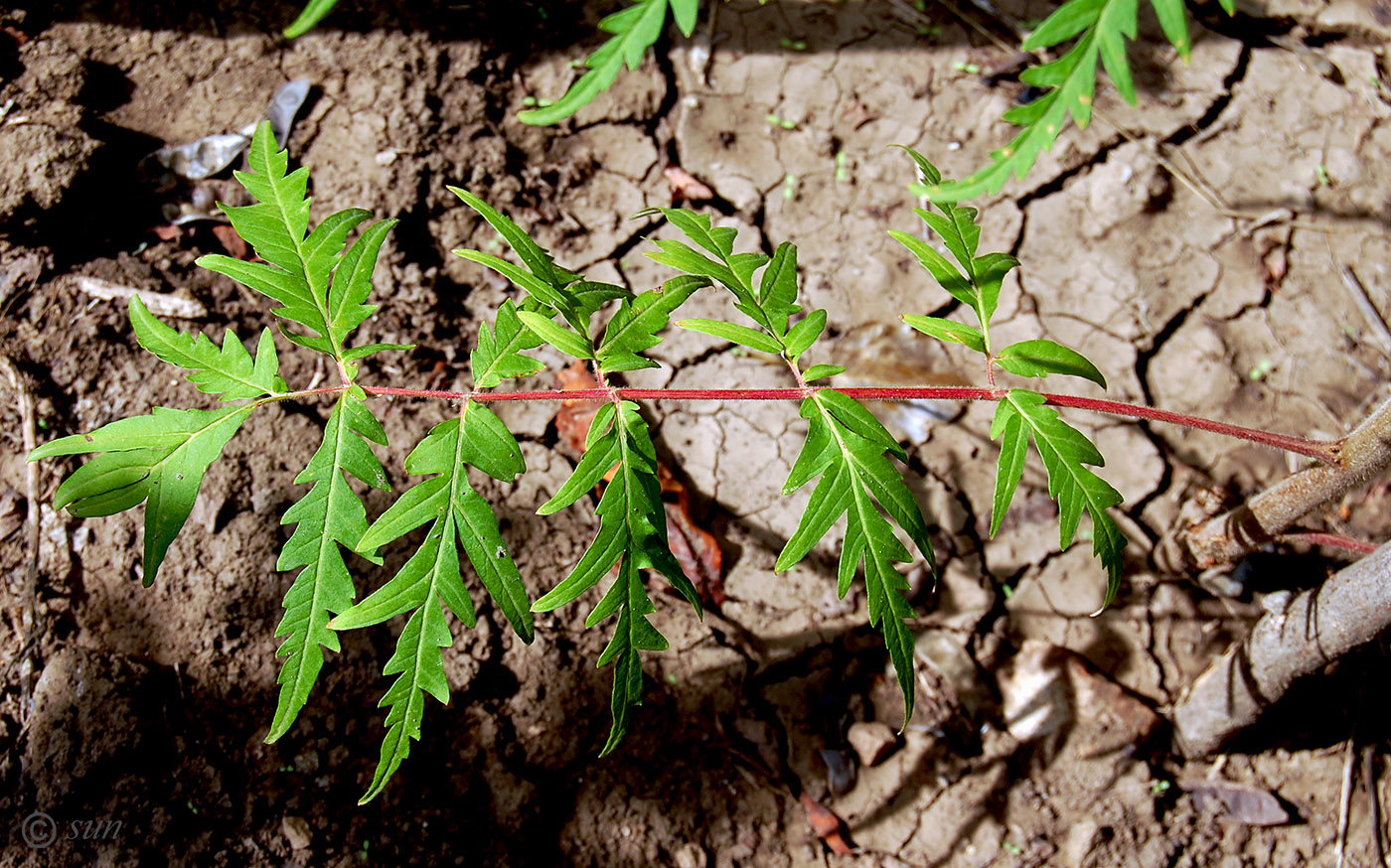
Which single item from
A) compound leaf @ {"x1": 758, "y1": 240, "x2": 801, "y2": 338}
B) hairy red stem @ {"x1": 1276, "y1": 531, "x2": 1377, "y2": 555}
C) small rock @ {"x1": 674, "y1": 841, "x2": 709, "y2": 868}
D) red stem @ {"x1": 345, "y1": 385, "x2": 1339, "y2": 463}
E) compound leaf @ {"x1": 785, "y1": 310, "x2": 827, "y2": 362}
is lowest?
small rock @ {"x1": 674, "y1": 841, "x2": 709, "y2": 868}

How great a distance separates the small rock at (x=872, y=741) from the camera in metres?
2.75

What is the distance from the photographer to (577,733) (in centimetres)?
263

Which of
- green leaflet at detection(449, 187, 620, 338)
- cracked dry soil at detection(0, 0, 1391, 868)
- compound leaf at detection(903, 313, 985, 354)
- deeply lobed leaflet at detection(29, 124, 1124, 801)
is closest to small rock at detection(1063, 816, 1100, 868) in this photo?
cracked dry soil at detection(0, 0, 1391, 868)

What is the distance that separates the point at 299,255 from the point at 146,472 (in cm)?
56

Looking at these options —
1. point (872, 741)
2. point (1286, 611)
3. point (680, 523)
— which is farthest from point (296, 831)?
point (1286, 611)

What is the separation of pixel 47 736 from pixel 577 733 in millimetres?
1477

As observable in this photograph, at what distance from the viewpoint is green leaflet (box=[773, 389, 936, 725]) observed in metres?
1.73

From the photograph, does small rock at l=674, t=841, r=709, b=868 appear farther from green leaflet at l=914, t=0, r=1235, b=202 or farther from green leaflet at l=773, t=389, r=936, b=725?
green leaflet at l=914, t=0, r=1235, b=202

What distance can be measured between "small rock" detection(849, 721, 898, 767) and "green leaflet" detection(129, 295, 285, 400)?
209 cm

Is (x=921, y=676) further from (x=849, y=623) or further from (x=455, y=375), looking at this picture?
(x=455, y=375)

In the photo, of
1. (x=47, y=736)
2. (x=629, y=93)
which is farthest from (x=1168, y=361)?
(x=47, y=736)

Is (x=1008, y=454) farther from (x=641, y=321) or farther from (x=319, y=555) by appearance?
(x=319, y=555)

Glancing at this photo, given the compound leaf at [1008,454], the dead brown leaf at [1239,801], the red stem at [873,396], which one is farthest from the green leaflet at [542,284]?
the dead brown leaf at [1239,801]

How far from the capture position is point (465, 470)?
1801 mm
